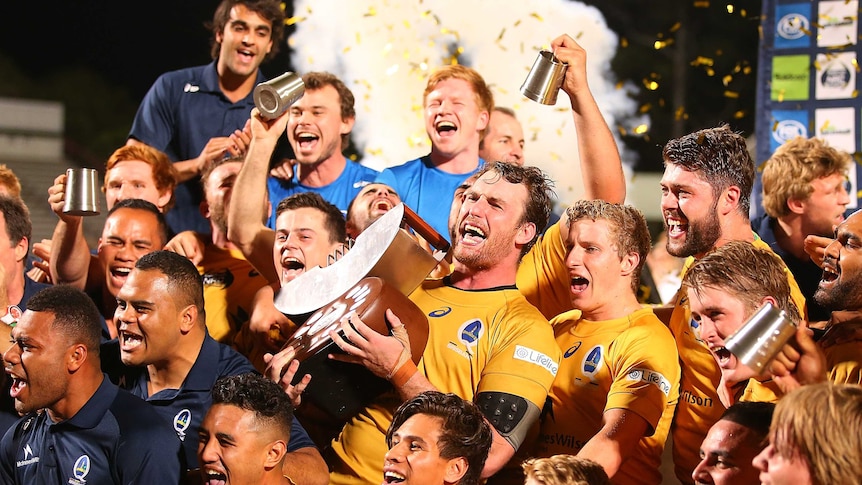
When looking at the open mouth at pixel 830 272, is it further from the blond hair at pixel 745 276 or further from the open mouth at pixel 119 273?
the open mouth at pixel 119 273

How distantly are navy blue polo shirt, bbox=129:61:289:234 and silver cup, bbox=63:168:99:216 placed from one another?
124cm

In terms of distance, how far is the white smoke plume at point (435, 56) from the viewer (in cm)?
726

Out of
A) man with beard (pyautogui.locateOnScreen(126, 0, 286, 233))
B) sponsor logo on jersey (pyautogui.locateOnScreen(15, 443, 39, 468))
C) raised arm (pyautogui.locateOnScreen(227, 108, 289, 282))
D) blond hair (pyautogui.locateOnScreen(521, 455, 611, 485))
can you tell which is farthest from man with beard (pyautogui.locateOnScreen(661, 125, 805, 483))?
man with beard (pyautogui.locateOnScreen(126, 0, 286, 233))

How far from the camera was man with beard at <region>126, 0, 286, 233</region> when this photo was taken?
17.6ft

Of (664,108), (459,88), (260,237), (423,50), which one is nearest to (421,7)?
(423,50)

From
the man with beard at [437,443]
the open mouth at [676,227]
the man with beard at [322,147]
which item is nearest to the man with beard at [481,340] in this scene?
the man with beard at [437,443]

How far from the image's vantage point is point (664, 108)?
793cm

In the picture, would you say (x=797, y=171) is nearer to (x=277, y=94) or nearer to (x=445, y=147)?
(x=445, y=147)

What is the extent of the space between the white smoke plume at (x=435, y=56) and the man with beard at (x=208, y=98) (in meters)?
1.73

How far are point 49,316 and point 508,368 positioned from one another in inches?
59.1

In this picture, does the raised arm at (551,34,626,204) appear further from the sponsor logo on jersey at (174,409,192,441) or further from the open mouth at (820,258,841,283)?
the sponsor logo on jersey at (174,409,192,441)

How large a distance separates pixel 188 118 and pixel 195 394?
241 cm

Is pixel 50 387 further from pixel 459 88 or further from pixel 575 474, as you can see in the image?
pixel 459 88

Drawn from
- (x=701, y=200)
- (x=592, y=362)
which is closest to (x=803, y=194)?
(x=701, y=200)
